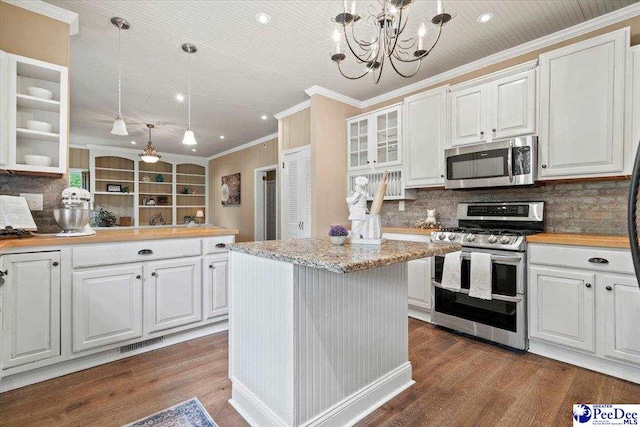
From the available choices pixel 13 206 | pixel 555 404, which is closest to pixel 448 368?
pixel 555 404

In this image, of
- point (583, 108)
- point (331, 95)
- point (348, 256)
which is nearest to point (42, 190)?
point (348, 256)

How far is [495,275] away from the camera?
2.51 meters

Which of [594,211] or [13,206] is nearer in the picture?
[13,206]

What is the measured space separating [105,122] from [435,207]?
5501 mm

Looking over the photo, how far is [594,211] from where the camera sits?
2.49 m

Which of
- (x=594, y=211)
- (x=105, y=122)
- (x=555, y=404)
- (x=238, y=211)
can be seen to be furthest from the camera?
(x=238, y=211)

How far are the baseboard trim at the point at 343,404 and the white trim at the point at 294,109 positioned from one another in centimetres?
333

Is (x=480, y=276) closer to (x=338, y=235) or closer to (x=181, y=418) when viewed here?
(x=338, y=235)

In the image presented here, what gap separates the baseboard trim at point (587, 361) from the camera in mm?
2002

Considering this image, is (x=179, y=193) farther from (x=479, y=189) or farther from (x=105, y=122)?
(x=479, y=189)

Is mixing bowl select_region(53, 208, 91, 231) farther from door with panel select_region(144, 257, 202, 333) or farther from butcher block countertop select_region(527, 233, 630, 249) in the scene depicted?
butcher block countertop select_region(527, 233, 630, 249)

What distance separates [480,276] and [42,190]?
357 centimetres

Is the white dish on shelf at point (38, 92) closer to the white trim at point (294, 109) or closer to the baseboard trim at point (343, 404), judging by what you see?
the baseboard trim at point (343, 404)

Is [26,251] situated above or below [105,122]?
below
